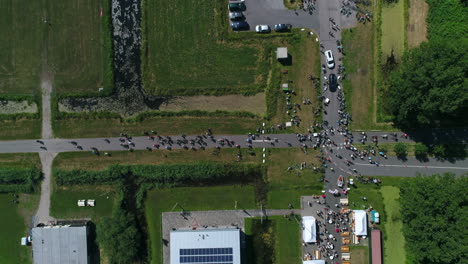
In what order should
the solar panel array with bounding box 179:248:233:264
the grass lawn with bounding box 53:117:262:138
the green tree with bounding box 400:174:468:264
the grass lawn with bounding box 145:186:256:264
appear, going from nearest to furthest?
the green tree with bounding box 400:174:468:264 → the solar panel array with bounding box 179:248:233:264 → the grass lawn with bounding box 53:117:262:138 → the grass lawn with bounding box 145:186:256:264

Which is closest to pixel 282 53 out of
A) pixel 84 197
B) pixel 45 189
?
pixel 84 197

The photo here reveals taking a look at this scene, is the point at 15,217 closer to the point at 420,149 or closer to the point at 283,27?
the point at 283,27

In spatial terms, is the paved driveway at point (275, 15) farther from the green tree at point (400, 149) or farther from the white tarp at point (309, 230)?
the white tarp at point (309, 230)

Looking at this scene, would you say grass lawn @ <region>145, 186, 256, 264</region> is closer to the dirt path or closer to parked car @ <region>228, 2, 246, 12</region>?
the dirt path

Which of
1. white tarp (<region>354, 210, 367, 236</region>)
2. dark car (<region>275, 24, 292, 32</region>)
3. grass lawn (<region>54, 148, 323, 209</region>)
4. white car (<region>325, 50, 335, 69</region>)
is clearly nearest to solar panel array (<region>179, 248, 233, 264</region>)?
grass lawn (<region>54, 148, 323, 209</region>)

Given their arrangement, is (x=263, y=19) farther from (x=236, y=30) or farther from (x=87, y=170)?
(x=87, y=170)

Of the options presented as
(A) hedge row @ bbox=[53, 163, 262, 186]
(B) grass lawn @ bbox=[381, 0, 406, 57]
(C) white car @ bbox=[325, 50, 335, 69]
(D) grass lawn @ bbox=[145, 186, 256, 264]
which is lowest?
(D) grass lawn @ bbox=[145, 186, 256, 264]

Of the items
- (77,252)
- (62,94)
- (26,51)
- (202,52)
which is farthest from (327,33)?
(77,252)
